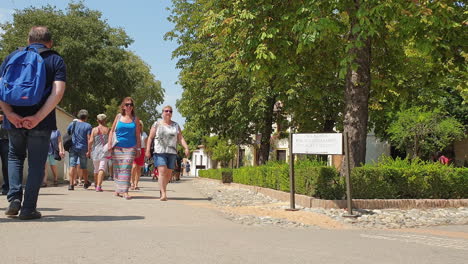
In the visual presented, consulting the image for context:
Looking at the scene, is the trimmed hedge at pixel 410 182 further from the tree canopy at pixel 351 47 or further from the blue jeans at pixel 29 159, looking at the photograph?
the blue jeans at pixel 29 159

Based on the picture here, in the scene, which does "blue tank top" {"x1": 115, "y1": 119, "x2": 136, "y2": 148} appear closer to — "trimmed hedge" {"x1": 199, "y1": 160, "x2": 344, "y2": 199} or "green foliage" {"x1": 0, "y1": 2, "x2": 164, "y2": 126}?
"trimmed hedge" {"x1": 199, "y1": 160, "x2": 344, "y2": 199}

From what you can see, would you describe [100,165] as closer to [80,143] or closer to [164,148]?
[80,143]

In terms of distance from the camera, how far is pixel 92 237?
15.1 ft

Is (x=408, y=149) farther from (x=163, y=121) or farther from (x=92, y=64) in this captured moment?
(x=163, y=121)

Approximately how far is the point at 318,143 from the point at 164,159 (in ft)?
9.50

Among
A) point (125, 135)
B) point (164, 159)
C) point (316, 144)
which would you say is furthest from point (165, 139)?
point (316, 144)

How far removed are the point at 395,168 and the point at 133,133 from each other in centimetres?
556

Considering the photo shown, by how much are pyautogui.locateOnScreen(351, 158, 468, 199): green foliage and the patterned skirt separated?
454 centimetres

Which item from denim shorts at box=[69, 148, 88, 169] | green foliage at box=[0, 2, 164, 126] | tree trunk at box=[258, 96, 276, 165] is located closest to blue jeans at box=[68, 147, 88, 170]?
denim shorts at box=[69, 148, 88, 169]

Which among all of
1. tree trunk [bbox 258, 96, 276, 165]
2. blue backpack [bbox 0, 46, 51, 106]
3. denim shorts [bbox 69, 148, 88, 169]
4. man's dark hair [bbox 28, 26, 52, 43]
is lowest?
denim shorts [bbox 69, 148, 88, 169]

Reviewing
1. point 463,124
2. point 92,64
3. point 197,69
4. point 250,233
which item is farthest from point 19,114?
point 463,124

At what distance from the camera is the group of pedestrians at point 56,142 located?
17.5 feet

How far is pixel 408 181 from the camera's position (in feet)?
35.8

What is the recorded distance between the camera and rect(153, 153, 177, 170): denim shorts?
9625 millimetres
